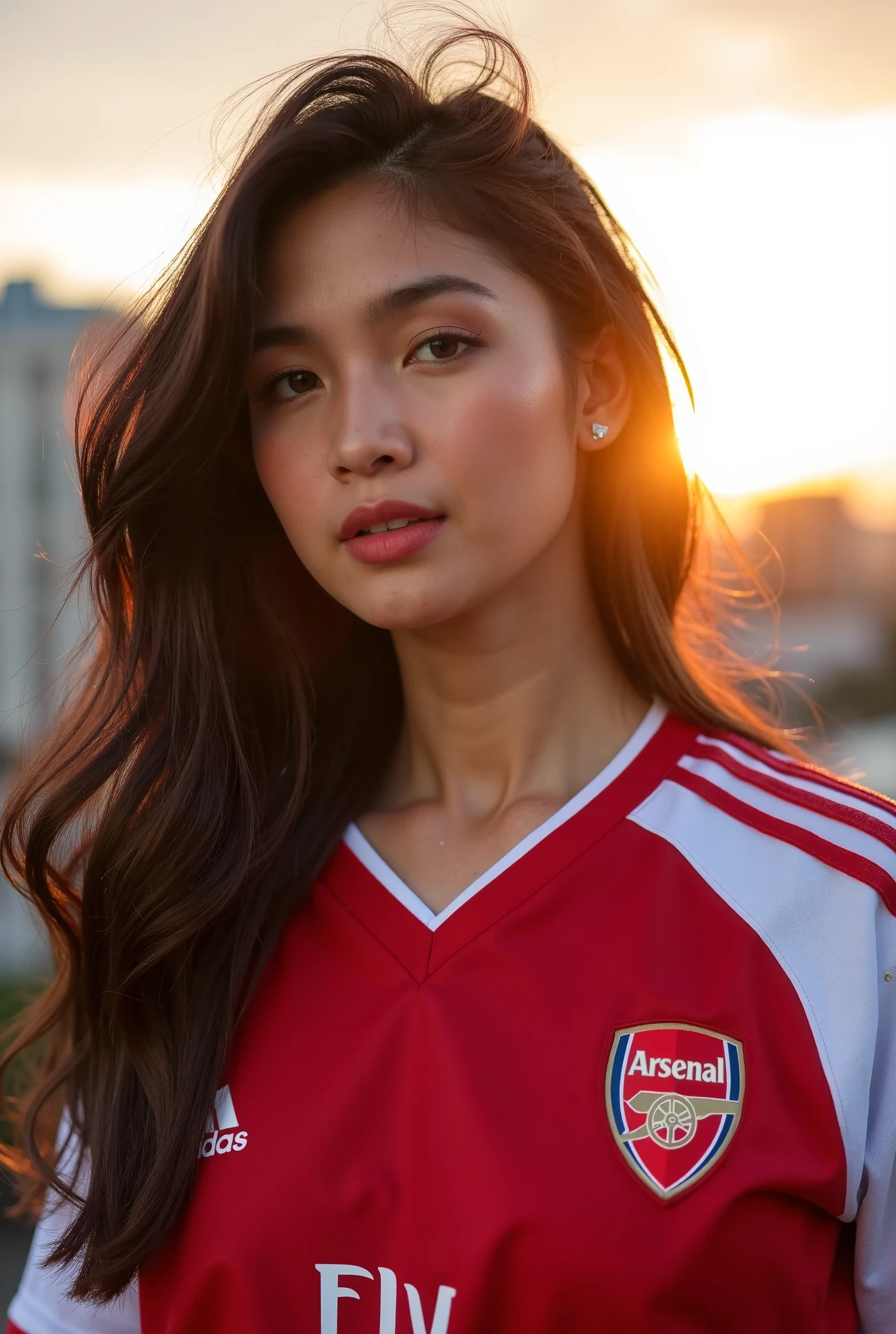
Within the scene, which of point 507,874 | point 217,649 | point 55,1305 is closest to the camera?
point 507,874

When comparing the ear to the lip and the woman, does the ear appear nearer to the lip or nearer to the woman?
the woman

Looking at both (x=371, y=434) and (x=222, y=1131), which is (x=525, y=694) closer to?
(x=371, y=434)

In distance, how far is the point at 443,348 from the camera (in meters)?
1.82

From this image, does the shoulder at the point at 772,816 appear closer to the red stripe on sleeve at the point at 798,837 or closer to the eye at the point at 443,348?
the red stripe on sleeve at the point at 798,837

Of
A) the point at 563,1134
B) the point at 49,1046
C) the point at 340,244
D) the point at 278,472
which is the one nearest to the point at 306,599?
the point at 278,472

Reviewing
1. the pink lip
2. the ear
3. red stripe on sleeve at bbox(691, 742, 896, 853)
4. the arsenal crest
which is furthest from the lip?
the arsenal crest

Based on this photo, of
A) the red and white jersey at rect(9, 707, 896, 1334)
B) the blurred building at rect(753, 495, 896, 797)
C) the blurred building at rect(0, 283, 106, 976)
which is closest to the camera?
the red and white jersey at rect(9, 707, 896, 1334)

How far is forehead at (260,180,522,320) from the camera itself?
1.82 meters

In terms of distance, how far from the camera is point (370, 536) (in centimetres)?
184

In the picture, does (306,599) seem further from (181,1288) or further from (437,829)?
(181,1288)

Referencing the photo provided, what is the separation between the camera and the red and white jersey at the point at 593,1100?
5.06 ft

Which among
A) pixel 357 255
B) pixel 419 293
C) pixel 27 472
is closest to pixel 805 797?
pixel 419 293

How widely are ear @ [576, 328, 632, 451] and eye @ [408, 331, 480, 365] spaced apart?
25cm

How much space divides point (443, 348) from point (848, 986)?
103cm
